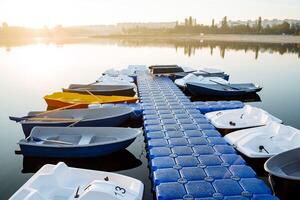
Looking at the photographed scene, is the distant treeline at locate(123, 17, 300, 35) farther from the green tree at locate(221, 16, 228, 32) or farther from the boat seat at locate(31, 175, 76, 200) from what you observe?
the boat seat at locate(31, 175, 76, 200)

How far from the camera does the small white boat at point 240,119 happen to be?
52.7 feet

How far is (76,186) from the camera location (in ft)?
33.4

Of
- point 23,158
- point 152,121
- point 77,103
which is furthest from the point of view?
point 77,103

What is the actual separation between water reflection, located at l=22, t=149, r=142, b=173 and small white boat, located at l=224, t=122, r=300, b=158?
4721mm

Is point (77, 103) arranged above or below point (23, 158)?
above

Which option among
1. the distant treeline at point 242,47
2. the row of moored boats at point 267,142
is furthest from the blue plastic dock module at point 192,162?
the distant treeline at point 242,47

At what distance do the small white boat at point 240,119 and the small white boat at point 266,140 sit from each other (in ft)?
4.60

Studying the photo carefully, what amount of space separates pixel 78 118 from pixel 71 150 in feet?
14.7

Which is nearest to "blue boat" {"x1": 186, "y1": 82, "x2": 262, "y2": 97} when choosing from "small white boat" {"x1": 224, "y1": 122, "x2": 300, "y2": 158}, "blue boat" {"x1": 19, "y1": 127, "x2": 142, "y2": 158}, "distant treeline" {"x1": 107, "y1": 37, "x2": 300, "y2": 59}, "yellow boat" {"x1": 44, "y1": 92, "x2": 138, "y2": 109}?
"yellow boat" {"x1": 44, "y1": 92, "x2": 138, "y2": 109}

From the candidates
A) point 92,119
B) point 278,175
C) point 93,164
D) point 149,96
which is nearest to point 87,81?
point 149,96

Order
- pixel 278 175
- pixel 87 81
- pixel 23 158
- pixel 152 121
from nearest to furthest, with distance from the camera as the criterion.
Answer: pixel 278 175, pixel 23 158, pixel 152 121, pixel 87 81

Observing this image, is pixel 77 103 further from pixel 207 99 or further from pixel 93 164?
pixel 207 99

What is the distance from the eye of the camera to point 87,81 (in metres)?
37.9

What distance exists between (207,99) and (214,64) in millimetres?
28601
